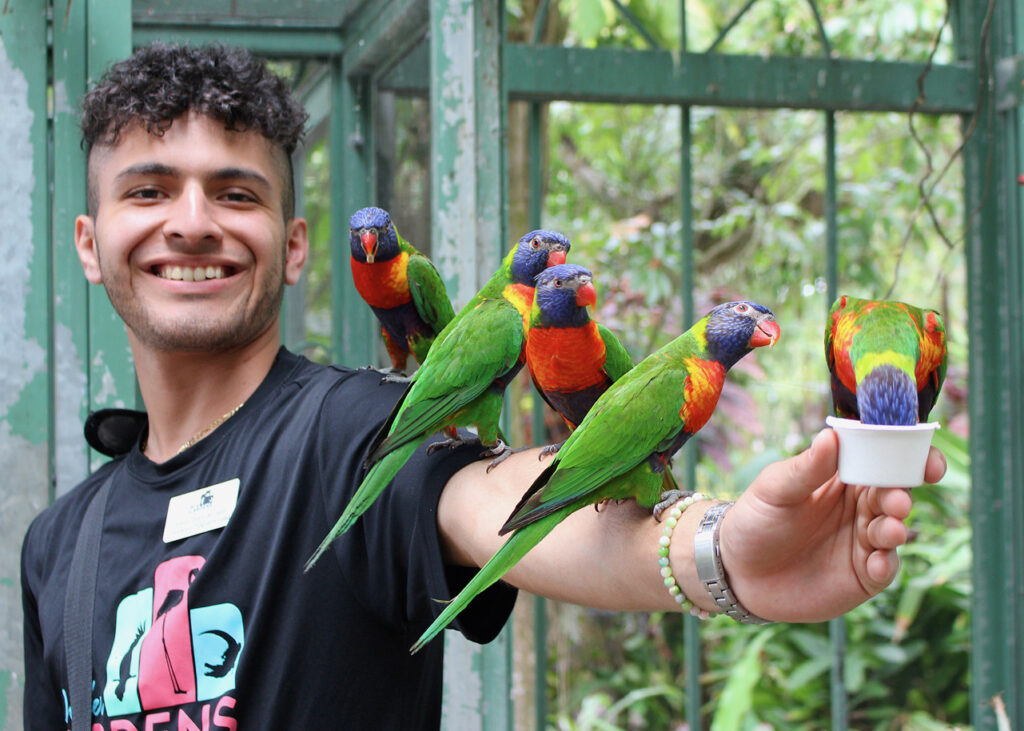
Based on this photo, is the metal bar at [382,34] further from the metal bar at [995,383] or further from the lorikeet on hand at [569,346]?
the metal bar at [995,383]

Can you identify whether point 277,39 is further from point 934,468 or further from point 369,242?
point 934,468

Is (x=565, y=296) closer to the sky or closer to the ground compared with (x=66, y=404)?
closer to the sky

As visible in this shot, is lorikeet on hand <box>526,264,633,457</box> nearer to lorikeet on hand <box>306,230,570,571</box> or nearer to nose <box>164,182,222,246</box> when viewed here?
lorikeet on hand <box>306,230,570,571</box>

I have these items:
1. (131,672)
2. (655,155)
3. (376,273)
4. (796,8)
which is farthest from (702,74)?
(655,155)

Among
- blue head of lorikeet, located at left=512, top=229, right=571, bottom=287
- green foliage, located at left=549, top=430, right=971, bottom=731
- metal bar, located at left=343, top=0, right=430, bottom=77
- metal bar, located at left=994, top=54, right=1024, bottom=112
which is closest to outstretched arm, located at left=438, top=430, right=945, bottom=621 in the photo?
blue head of lorikeet, located at left=512, top=229, right=571, bottom=287

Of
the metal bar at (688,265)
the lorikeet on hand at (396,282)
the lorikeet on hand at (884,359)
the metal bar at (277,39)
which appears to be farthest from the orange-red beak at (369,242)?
the metal bar at (277,39)

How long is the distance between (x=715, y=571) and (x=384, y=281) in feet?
1.85

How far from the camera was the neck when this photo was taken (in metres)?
1.47

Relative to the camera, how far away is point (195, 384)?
1.50m

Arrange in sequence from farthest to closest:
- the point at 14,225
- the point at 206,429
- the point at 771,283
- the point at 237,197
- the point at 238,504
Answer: the point at 771,283
the point at 14,225
the point at 206,429
the point at 237,197
the point at 238,504

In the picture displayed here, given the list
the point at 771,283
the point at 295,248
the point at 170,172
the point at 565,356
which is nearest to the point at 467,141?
the point at 295,248

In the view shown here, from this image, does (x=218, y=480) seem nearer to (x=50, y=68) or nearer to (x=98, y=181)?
(x=98, y=181)

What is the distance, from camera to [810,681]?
3262mm

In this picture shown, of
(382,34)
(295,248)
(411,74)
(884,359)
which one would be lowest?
(884,359)
